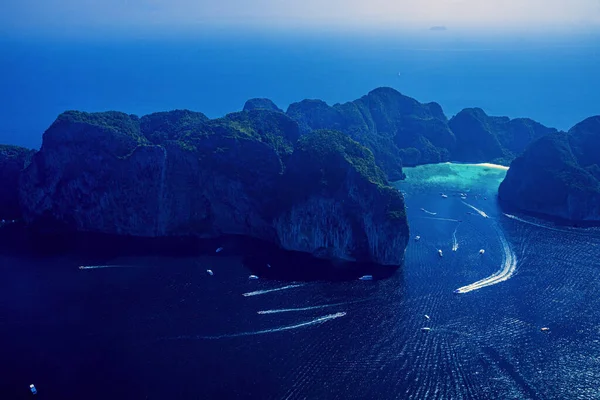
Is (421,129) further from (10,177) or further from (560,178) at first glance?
(10,177)

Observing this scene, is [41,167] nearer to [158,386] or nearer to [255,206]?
[255,206]

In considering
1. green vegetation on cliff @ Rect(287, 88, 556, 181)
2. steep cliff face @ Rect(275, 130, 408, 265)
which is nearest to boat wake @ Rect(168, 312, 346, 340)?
steep cliff face @ Rect(275, 130, 408, 265)

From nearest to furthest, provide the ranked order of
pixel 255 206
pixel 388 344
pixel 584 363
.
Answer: pixel 584 363 < pixel 388 344 < pixel 255 206

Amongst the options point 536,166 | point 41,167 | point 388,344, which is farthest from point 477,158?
point 41,167

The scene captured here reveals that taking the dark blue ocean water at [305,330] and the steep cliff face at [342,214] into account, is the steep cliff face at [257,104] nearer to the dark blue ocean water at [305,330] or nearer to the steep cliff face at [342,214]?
the steep cliff face at [342,214]

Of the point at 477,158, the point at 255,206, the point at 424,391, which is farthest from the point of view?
the point at 477,158

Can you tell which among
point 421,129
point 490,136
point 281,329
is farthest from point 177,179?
point 490,136

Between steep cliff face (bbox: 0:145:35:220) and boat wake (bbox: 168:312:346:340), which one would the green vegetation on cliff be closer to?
steep cliff face (bbox: 0:145:35:220)
